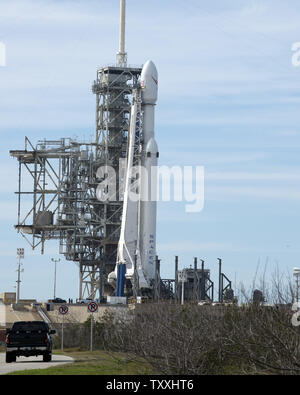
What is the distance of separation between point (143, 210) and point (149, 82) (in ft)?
38.2

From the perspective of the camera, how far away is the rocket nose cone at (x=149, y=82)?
281 feet

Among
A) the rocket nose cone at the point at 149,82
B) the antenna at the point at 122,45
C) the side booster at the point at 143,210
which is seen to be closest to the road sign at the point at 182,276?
the side booster at the point at 143,210

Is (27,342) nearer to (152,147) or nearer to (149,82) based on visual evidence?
(152,147)

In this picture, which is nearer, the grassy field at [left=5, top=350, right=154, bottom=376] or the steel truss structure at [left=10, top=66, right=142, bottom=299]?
the grassy field at [left=5, top=350, right=154, bottom=376]

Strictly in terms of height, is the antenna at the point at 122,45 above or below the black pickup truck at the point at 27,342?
above

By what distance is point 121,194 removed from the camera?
316 feet

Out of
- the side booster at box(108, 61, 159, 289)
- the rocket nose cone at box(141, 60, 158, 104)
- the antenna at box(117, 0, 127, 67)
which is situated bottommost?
the side booster at box(108, 61, 159, 289)

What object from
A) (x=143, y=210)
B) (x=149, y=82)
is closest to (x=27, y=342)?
(x=143, y=210)

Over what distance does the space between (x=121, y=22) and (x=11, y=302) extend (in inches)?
1229

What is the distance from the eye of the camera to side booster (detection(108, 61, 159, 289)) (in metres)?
84.1

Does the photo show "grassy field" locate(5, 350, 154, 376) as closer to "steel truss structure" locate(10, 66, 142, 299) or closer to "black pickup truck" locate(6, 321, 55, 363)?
"black pickup truck" locate(6, 321, 55, 363)

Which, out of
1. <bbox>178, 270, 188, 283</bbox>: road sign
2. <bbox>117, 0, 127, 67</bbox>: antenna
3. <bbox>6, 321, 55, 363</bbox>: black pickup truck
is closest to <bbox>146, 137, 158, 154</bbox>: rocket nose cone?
<bbox>178, 270, 188, 283</bbox>: road sign

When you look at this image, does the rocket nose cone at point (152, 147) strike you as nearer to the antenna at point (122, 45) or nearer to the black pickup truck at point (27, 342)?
the antenna at point (122, 45)

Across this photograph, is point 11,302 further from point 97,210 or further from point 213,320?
point 213,320
